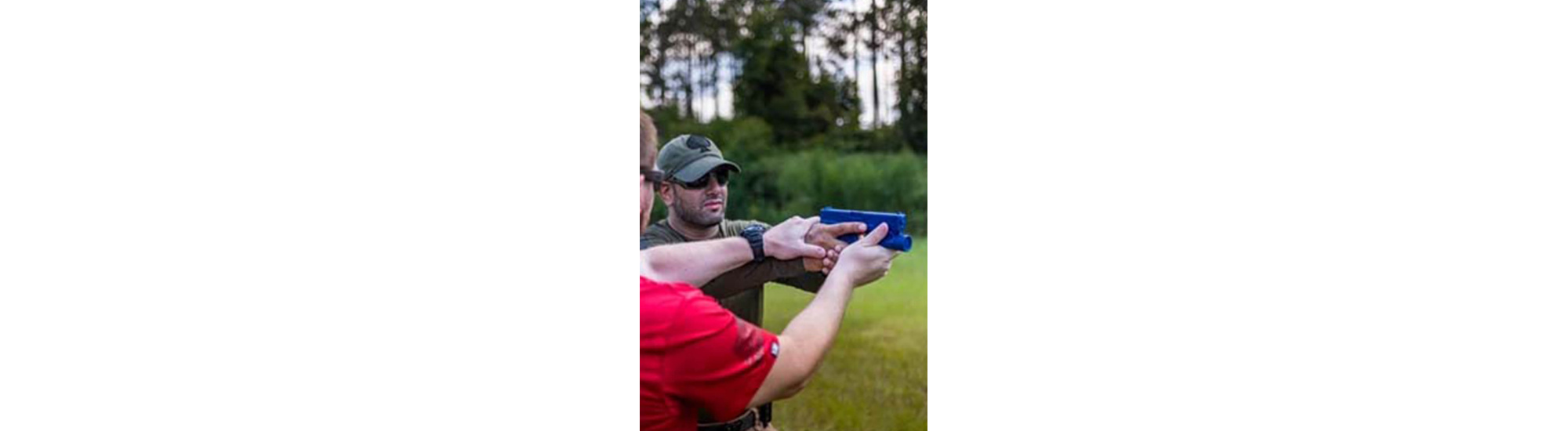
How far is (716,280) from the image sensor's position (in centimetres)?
360

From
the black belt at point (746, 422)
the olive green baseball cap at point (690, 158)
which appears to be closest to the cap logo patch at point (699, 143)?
the olive green baseball cap at point (690, 158)

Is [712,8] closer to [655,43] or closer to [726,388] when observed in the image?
[655,43]

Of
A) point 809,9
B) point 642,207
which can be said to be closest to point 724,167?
point 642,207

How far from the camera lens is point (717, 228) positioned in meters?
3.66

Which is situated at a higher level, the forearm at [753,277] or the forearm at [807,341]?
the forearm at [753,277]

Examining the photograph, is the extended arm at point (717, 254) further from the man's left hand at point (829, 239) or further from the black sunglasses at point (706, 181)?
the black sunglasses at point (706, 181)

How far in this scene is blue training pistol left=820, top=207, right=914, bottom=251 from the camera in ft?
11.6

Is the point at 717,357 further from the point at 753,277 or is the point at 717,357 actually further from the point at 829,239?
the point at 829,239

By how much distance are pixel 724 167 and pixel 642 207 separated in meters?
0.23

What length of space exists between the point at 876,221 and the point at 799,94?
15.8 inches

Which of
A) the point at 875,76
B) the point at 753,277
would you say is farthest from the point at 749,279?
the point at 875,76

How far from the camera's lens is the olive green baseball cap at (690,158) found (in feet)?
12.0

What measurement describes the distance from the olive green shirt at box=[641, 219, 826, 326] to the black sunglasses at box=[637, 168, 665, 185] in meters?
0.14

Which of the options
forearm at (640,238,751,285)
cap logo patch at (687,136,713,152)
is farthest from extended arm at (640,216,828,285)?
cap logo patch at (687,136,713,152)
